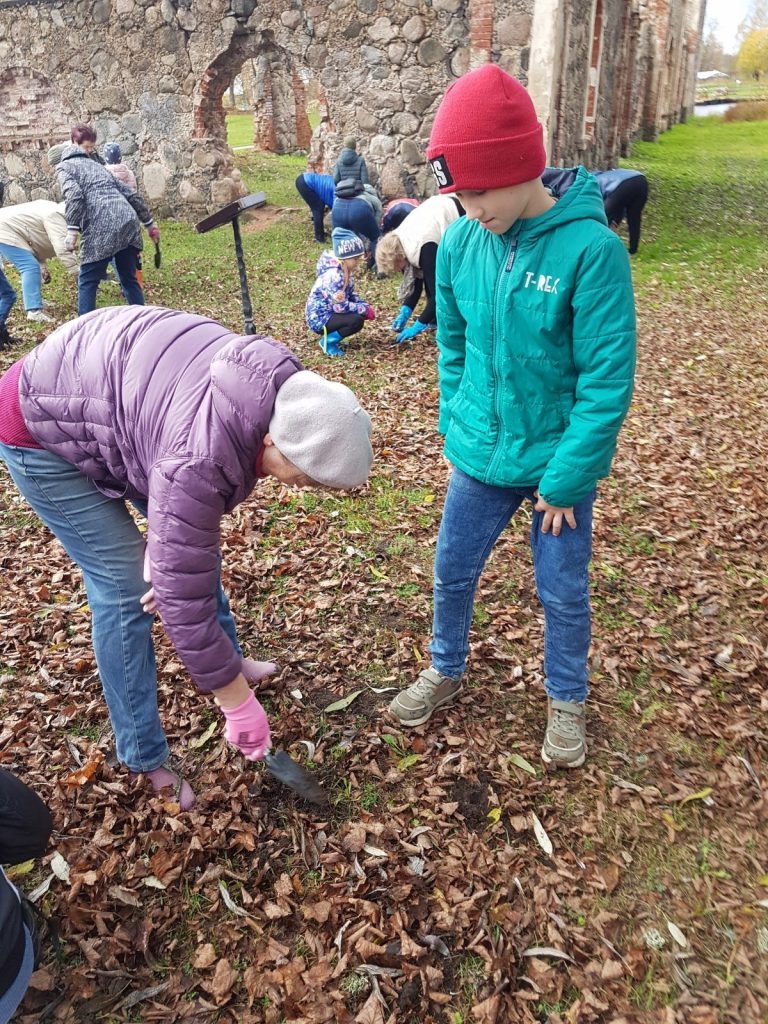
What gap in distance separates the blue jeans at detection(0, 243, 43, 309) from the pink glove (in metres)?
7.75

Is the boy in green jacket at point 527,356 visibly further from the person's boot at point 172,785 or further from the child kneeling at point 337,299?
the child kneeling at point 337,299

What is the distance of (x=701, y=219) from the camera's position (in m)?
13.2

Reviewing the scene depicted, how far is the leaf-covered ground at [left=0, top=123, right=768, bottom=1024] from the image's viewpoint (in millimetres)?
2229

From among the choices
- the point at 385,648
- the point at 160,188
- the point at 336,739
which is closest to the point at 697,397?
the point at 385,648

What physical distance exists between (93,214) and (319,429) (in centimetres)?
685

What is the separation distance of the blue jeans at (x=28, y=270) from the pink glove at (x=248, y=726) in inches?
305

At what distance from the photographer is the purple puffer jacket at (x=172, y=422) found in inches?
72.4

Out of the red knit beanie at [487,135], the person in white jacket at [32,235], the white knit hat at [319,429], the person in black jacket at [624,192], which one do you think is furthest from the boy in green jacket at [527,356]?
the person in black jacket at [624,192]

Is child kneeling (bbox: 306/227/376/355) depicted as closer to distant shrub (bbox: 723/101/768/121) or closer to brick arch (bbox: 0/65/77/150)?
brick arch (bbox: 0/65/77/150)

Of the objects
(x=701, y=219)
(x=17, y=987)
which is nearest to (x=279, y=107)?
(x=701, y=219)

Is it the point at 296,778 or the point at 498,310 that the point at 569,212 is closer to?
the point at 498,310

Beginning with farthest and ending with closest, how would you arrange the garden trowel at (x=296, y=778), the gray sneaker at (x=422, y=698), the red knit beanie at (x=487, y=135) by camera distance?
the gray sneaker at (x=422, y=698) → the garden trowel at (x=296, y=778) → the red knit beanie at (x=487, y=135)

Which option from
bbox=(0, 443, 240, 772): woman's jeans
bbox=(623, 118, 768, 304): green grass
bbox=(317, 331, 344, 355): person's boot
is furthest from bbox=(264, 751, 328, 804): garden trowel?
bbox=(623, 118, 768, 304): green grass

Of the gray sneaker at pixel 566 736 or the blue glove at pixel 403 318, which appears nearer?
the gray sneaker at pixel 566 736
